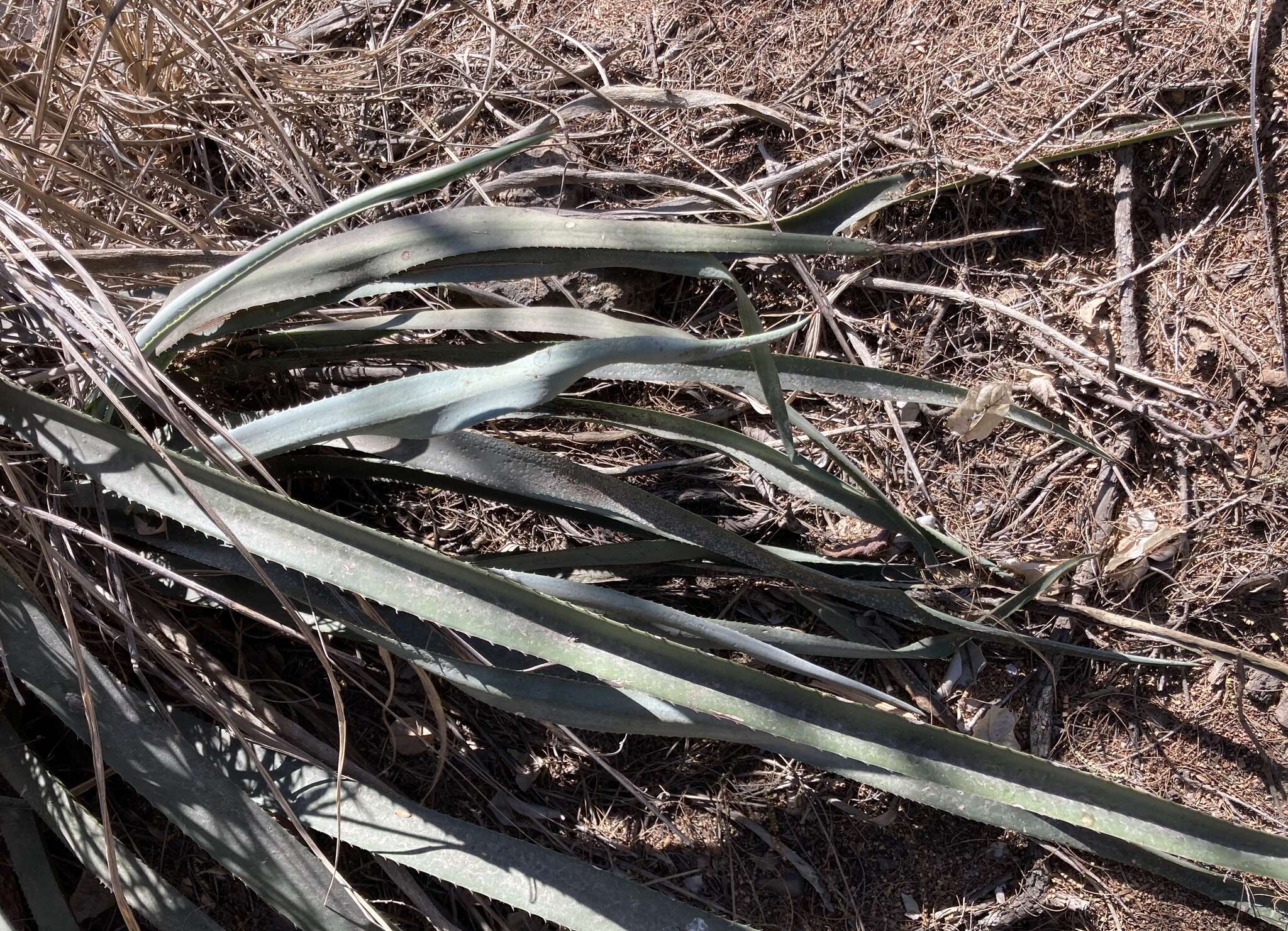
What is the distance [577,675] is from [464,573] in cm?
31

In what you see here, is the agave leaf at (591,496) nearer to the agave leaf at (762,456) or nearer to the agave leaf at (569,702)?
the agave leaf at (762,456)

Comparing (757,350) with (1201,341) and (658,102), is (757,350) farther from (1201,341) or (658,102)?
(1201,341)

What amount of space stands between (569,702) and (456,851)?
0.26 meters

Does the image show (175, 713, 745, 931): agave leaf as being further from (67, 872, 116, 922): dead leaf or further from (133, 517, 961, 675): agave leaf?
(67, 872, 116, 922): dead leaf

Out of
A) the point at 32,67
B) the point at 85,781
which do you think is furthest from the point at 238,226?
the point at 85,781

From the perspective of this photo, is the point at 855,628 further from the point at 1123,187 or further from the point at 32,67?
the point at 32,67

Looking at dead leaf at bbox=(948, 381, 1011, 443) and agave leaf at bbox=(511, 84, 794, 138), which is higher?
agave leaf at bbox=(511, 84, 794, 138)

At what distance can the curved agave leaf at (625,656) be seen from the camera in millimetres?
1028

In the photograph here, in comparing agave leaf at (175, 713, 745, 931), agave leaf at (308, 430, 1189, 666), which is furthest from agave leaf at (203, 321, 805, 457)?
agave leaf at (175, 713, 745, 931)

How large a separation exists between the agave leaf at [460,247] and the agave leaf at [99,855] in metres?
0.66

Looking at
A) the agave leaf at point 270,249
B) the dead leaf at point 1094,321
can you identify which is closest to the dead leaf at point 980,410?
the dead leaf at point 1094,321

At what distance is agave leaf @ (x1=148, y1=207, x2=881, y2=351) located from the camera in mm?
1175

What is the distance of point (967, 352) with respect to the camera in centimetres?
148

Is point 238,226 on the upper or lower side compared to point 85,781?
upper
